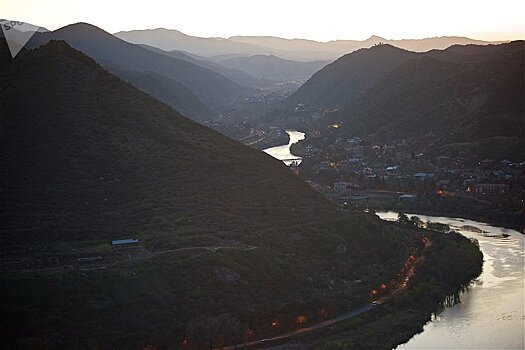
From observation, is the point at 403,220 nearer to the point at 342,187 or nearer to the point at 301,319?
the point at 342,187

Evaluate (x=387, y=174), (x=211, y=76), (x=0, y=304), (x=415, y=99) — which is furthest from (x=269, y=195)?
(x=211, y=76)

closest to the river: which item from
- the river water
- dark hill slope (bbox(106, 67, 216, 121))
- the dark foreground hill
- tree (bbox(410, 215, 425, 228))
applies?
dark hill slope (bbox(106, 67, 216, 121))

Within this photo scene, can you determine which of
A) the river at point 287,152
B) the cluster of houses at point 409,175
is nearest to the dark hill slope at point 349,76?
the river at point 287,152

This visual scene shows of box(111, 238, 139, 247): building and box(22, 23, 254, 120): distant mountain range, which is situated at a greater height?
box(22, 23, 254, 120): distant mountain range

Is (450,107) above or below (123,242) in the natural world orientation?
above

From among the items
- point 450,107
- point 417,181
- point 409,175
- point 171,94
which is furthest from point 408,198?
point 171,94

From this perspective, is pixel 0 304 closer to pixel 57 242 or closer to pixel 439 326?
pixel 57 242

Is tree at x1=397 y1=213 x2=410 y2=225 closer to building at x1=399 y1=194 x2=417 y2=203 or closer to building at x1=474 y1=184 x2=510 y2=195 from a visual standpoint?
building at x1=399 y1=194 x2=417 y2=203
